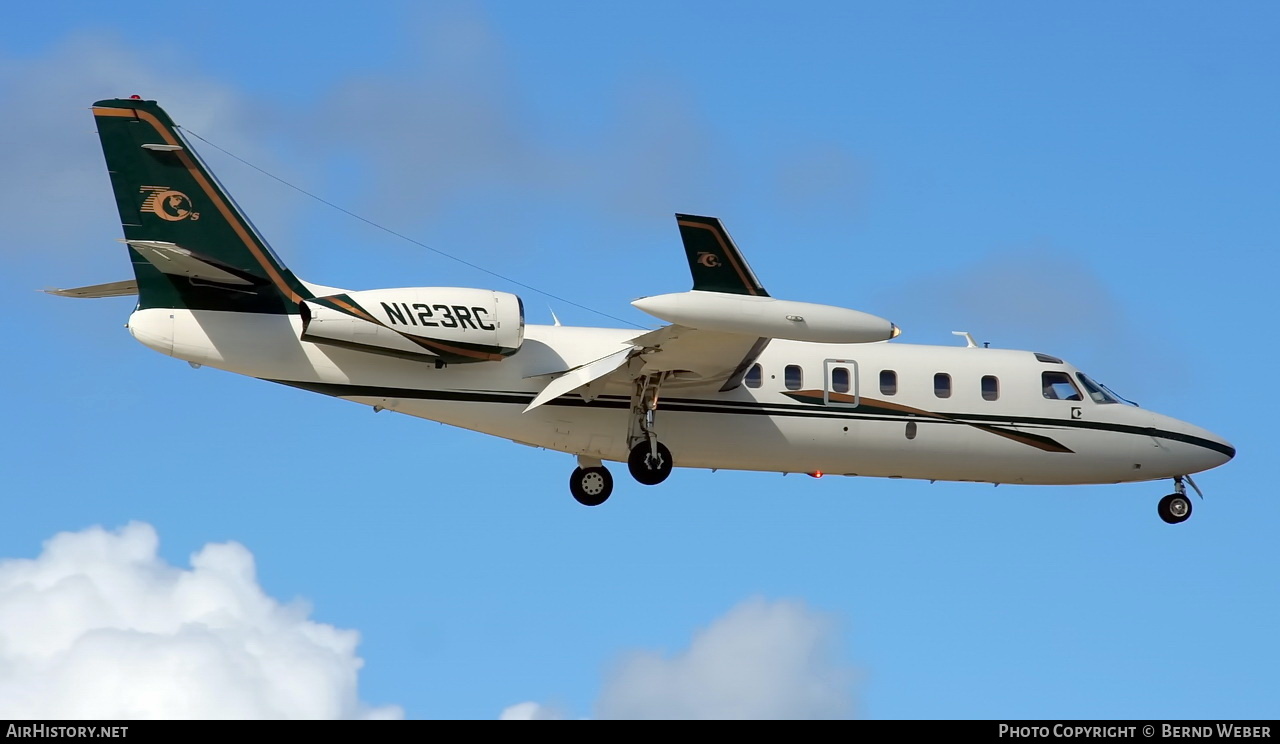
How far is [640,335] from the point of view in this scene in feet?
86.0

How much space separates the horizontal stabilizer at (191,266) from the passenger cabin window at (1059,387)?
1449 centimetres

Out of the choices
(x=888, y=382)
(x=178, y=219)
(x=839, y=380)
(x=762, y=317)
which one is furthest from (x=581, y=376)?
(x=178, y=219)

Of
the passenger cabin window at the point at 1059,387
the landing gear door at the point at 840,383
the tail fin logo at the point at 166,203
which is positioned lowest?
the landing gear door at the point at 840,383

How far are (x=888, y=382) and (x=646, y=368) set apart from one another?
4.79m

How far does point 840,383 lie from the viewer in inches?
1093

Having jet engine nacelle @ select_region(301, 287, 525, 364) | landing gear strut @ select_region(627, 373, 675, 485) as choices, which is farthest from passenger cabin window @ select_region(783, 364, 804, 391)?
jet engine nacelle @ select_region(301, 287, 525, 364)

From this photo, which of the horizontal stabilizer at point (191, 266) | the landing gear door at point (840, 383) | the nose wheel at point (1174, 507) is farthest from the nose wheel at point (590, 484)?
the nose wheel at point (1174, 507)

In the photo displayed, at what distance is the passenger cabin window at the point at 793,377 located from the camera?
27.5 meters

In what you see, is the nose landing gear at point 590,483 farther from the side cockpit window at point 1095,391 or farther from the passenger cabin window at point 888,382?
the side cockpit window at point 1095,391

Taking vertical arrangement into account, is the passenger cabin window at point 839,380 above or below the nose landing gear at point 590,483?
above
